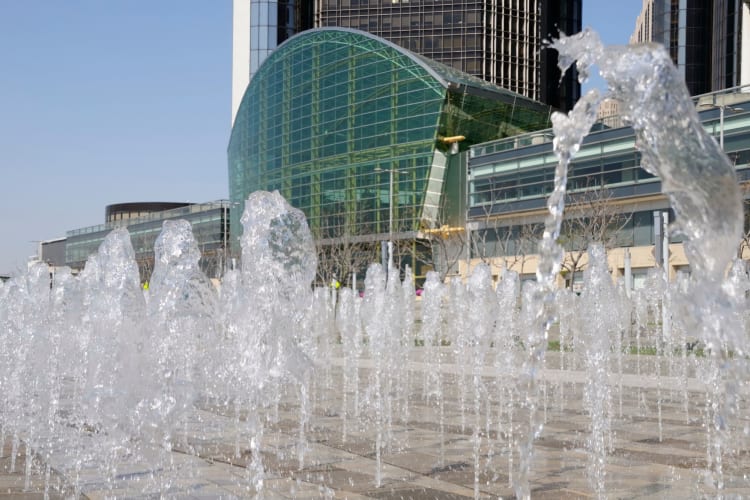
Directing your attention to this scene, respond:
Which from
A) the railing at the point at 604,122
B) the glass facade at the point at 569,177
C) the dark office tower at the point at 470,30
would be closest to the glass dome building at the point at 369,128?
the railing at the point at 604,122

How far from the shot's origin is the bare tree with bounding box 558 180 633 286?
31.5 meters

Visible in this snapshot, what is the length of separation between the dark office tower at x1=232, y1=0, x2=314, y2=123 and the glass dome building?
15057 millimetres

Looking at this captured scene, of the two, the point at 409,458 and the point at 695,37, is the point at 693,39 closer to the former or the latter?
the point at 695,37

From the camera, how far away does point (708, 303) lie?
452cm

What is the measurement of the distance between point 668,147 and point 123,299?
5309 mm

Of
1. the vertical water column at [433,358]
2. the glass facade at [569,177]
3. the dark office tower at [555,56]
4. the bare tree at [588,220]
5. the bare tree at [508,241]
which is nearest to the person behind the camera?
the vertical water column at [433,358]

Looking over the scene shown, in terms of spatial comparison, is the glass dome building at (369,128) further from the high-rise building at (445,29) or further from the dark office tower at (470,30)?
the dark office tower at (470,30)

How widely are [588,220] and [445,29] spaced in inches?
1743

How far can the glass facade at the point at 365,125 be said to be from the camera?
2111 inches

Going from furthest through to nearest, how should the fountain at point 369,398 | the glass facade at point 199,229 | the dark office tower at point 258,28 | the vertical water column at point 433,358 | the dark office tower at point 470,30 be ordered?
the dark office tower at point 258,28 < the dark office tower at point 470,30 < the glass facade at point 199,229 < the vertical water column at point 433,358 < the fountain at point 369,398

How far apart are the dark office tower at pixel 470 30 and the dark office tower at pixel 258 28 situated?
6.67 feet

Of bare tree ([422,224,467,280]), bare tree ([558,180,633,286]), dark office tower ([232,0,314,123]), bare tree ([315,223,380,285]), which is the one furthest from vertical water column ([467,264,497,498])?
dark office tower ([232,0,314,123])

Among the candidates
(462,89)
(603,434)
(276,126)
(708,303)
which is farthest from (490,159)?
(708,303)

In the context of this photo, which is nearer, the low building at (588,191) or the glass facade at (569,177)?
the low building at (588,191)
